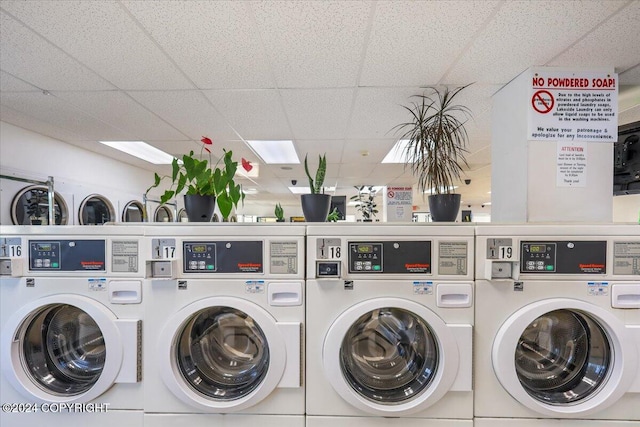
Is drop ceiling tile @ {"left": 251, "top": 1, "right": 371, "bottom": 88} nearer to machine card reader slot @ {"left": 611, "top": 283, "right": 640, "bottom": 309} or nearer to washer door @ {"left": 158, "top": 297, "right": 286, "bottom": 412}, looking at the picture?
washer door @ {"left": 158, "top": 297, "right": 286, "bottom": 412}

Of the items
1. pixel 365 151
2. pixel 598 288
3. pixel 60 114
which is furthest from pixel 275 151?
pixel 598 288

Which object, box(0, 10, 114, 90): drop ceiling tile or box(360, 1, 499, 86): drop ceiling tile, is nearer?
box(360, 1, 499, 86): drop ceiling tile

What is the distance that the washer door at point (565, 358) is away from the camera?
1.26 metres

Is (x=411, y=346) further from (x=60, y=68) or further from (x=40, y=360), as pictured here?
(x=60, y=68)

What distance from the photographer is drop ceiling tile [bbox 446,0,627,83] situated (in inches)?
51.6

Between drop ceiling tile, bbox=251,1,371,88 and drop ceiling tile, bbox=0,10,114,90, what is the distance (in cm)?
127

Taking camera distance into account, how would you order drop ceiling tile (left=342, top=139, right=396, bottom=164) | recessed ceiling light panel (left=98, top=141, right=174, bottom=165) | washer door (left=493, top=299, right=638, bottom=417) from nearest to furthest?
1. washer door (left=493, top=299, right=638, bottom=417)
2. drop ceiling tile (left=342, top=139, right=396, bottom=164)
3. recessed ceiling light panel (left=98, top=141, right=174, bottom=165)

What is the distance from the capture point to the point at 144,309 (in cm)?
137

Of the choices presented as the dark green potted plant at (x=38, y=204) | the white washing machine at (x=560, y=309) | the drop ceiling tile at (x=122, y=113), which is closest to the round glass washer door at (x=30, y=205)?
the dark green potted plant at (x=38, y=204)

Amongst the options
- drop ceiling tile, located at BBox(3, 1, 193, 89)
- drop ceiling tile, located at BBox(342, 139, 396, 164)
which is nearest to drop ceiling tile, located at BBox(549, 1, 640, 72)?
drop ceiling tile, located at BBox(342, 139, 396, 164)

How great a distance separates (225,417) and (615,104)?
2876 mm

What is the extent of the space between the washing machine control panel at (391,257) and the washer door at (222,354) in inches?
20.0

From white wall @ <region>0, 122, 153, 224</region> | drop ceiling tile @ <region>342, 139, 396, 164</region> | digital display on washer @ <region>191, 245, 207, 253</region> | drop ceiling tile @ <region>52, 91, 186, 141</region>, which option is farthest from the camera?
drop ceiling tile @ <region>342, 139, 396, 164</region>

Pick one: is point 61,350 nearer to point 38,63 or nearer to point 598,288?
point 38,63
